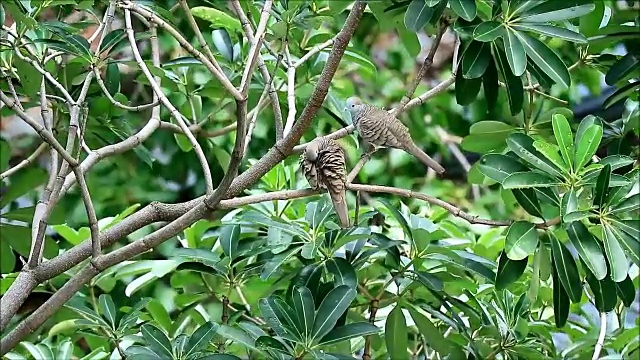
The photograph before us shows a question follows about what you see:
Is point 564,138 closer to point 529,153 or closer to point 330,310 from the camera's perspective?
point 529,153

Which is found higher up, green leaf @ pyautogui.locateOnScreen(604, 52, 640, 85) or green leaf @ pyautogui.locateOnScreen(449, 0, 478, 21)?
green leaf @ pyautogui.locateOnScreen(449, 0, 478, 21)

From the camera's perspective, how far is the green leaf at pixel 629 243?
98 centimetres

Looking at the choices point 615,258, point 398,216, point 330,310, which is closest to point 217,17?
point 398,216

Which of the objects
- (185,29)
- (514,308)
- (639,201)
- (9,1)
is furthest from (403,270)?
(185,29)

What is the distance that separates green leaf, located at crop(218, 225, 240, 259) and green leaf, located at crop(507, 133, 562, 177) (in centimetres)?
47

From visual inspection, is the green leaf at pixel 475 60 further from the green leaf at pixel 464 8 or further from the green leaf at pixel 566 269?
the green leaf at pixel 566 269

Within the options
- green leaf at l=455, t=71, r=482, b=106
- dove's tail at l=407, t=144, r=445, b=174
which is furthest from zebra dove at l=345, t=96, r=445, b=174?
green leaf at l=455, t=71, r=482, b=106

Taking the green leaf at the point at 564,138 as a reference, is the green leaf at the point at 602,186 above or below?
below

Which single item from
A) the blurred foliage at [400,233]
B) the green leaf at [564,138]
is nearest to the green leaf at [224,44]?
the blurred foliage at [400,233]

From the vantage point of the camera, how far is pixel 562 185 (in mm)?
1034

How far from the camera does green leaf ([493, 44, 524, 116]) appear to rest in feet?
3.90

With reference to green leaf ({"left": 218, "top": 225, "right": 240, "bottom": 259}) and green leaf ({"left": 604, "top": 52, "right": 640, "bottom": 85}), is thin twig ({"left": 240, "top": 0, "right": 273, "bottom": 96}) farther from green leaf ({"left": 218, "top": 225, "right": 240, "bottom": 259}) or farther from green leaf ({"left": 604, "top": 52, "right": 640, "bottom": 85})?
green leaf ({"left": 604, "top": 52, "right": 640, "bottom": 85})

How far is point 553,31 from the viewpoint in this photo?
3.60 feet

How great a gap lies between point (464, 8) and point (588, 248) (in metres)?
0.36
